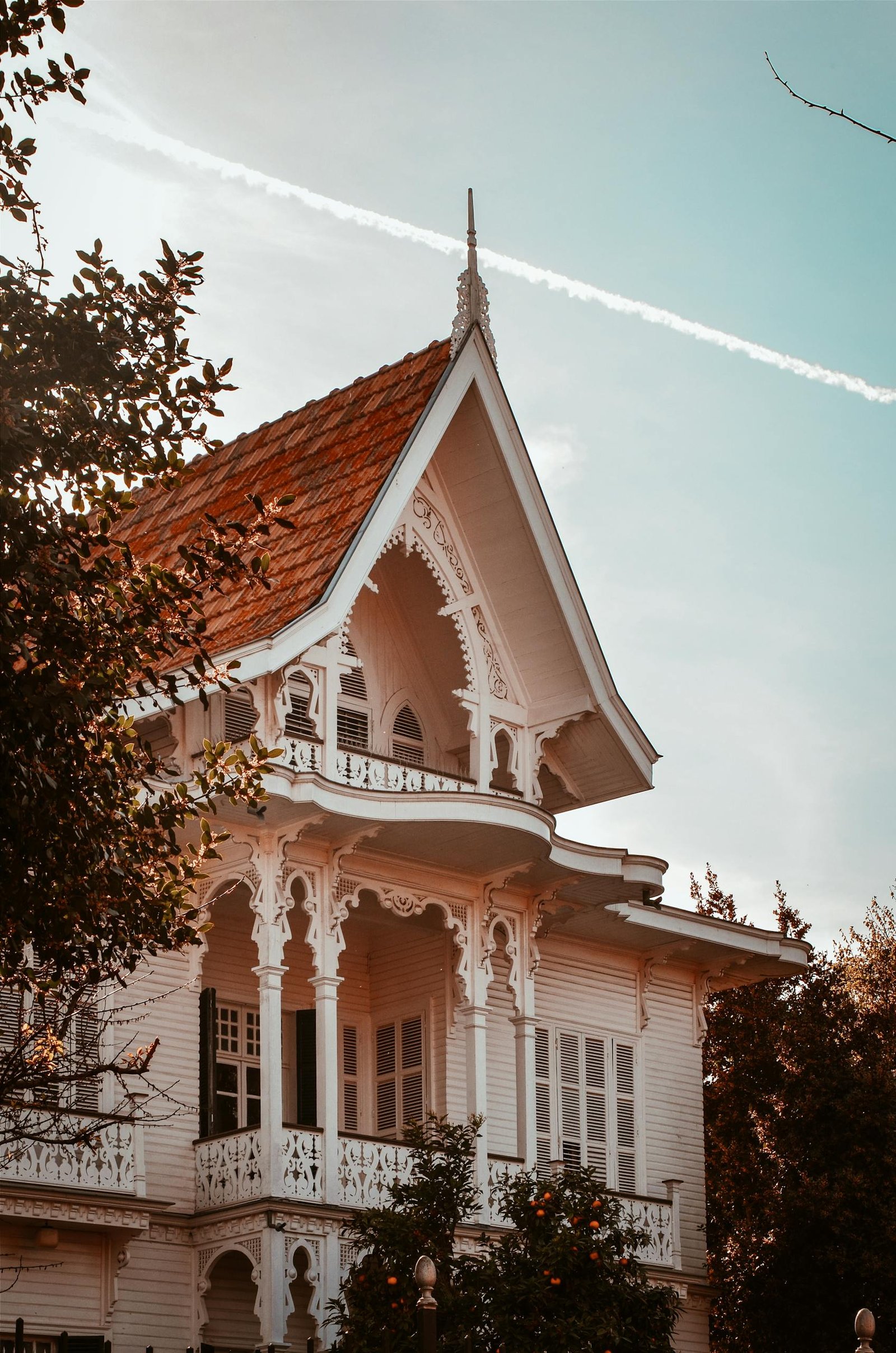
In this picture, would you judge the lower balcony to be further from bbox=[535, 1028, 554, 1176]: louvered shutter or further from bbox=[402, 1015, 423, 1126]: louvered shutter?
bbox=[535, 1028, 554, 1176]: louvered shutter

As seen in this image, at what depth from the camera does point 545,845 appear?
75.0 feet

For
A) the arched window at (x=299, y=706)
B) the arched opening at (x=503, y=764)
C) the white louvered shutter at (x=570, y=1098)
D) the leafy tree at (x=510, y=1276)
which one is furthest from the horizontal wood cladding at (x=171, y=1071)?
the white louvered shutter at (x=570, y=1098)

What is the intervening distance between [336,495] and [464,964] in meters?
5.40

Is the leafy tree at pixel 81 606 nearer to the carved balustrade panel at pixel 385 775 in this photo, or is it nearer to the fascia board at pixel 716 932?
the carved balustrade panel at pixel 385 775

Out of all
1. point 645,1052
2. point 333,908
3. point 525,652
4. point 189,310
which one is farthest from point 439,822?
point 189,310

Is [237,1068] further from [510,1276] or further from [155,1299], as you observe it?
[510,1276]

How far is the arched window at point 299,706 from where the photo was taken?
2331 centimetres

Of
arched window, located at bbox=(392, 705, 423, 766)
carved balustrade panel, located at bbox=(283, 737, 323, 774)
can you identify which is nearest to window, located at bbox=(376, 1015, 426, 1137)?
arched window, located at bbox=(392, 705, 423, 766)

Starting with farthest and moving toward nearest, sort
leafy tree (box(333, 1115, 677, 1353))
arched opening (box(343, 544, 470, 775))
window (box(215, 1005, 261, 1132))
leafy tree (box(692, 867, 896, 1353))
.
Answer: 1. leafy tree (box(692, 867, 896, 1353))
2. arched opening (box(343, 544, 470, 775))
3. window (box(215, 1005, 261, 1132))
4. leafy tree (box(333, 1115, 677, 1353))

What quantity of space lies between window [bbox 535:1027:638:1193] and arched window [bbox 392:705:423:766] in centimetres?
380

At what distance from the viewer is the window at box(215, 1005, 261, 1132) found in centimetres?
2300

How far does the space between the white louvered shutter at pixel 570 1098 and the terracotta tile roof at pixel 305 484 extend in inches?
286

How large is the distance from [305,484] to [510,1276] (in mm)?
9475

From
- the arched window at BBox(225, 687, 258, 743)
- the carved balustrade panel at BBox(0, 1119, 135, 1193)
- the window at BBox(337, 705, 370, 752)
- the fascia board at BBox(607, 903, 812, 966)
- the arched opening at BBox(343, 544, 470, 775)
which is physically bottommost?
the carved balustrade panel at BBox(0, 1119, 135, 1193)
